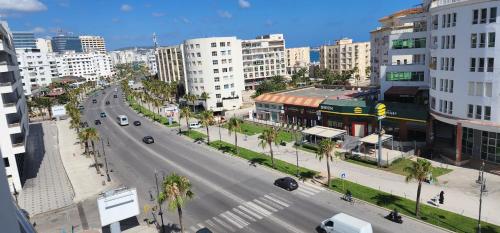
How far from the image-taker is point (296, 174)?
176ft

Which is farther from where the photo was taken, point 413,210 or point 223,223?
point 223,223

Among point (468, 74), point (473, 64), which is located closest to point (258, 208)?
point (468, 74)

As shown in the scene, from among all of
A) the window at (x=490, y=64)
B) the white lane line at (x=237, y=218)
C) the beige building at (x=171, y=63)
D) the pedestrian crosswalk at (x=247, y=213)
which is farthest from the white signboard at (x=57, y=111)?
the window at (x=490, y=64)

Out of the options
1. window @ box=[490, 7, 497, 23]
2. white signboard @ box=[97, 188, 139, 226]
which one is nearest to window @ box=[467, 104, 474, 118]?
window @ box=[490, 7, 497, 23]

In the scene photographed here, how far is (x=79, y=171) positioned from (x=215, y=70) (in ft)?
207

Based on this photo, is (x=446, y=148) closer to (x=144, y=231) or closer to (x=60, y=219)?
(x=144, y=231)

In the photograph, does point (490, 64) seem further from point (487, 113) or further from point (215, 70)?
point (215, 70)

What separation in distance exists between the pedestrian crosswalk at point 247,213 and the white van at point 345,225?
7.75 m

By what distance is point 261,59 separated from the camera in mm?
176750

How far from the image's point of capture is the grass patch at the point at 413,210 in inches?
1414

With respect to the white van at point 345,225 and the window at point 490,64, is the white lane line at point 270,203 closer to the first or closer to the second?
the white van at point 345,225

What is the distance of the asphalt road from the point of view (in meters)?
39.7

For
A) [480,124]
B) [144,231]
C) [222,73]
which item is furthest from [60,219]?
[222,73]

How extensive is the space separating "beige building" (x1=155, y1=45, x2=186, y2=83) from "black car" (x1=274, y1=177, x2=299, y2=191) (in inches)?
4063
